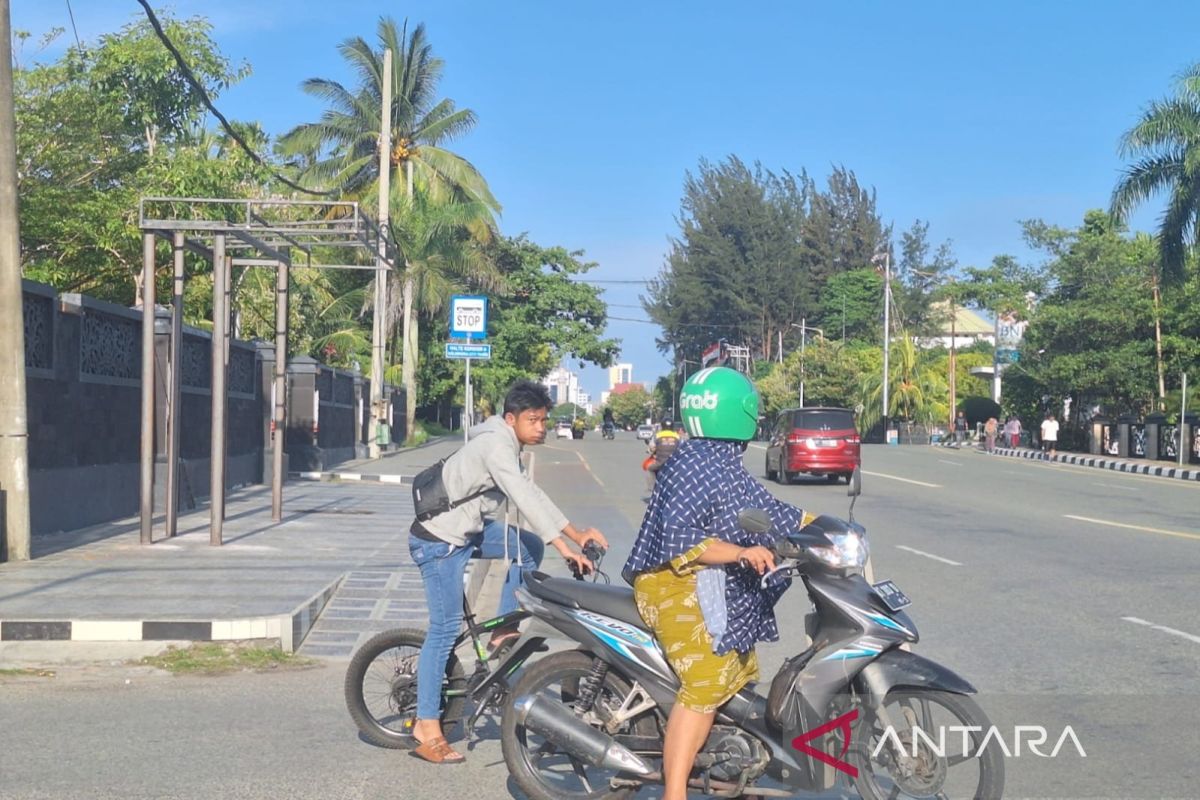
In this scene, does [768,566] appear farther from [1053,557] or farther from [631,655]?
[1053,557]

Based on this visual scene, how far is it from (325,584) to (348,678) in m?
4.24

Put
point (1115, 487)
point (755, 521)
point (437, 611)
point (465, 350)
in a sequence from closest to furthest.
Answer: point (755, 521), point (437, 611), point (465, 350), point (1115, 487)

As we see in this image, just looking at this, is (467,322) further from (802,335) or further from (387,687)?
(802,335)

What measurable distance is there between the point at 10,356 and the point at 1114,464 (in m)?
36.4

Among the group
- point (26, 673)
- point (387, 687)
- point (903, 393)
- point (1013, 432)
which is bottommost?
point (26, 673)

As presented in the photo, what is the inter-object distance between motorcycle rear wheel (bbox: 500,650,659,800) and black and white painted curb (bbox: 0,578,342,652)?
357cm

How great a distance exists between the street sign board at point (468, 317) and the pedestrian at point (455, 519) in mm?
13288

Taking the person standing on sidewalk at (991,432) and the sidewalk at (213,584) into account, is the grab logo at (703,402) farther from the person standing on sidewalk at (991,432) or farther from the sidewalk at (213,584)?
the person standing on sidewalk at (991,432)

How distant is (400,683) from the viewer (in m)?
6.26

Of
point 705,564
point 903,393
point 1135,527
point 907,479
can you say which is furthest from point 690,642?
point 903,393

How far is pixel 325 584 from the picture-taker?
10.4 m

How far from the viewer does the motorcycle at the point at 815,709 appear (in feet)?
15.3

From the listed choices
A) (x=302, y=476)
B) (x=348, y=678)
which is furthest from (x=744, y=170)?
(x=348, y=678)

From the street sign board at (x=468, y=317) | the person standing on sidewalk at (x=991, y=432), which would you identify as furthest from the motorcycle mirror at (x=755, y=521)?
the person standing on sidewalk at (x=991, y=432)
